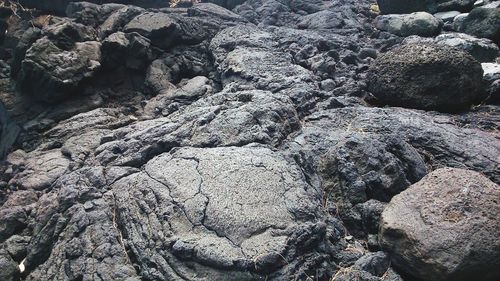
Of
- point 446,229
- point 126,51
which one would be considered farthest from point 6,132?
point 446,229

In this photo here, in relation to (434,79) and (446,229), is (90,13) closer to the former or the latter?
(434,79)

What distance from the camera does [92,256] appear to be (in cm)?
422

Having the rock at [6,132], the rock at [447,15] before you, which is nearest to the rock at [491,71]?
the rock at [447,15]

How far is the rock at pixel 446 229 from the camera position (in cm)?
356

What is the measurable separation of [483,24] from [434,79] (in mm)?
3529

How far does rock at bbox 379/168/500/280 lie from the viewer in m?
3.56

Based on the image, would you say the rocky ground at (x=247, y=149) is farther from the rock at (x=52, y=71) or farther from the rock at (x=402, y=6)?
the rock at (x=402, y=6)

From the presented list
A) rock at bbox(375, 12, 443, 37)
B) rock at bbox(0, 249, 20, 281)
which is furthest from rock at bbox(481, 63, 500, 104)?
rock at bbox(0, 249, 20, 281)

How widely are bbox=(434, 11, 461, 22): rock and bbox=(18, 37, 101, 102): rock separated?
7.99 m

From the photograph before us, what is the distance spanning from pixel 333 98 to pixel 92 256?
14.2 feet

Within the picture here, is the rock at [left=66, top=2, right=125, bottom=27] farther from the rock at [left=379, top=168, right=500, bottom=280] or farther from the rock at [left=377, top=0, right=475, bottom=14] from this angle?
the rock at [left=379, top=168, right=500, bottom=280]

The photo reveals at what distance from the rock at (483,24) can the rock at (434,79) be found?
276 centimetres

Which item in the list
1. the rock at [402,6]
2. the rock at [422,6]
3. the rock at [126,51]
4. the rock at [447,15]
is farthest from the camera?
the rock at [402,6]

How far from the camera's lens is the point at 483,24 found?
848 centimetres
